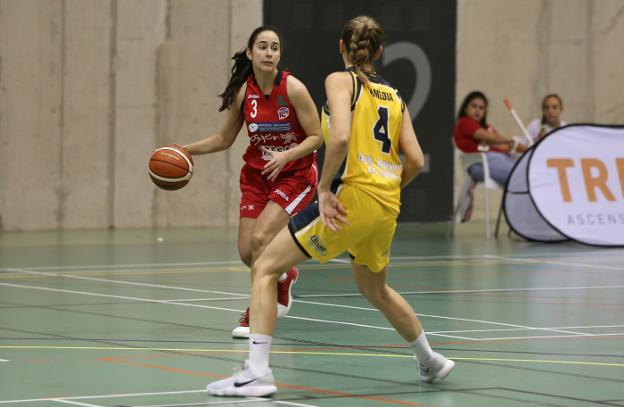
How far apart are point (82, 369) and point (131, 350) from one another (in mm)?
848

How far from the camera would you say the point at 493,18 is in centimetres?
2348

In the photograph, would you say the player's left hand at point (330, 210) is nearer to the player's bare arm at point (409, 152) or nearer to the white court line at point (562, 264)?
the player's bare arm at point (409, 152)

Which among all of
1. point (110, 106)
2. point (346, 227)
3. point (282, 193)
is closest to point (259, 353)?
point (346, 227)

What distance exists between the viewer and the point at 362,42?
294 inches

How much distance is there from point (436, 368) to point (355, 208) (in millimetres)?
967

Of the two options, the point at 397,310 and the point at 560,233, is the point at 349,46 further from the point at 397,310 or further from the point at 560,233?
the point at 560,233

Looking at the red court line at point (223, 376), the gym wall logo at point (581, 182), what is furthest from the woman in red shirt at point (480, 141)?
the red court line at point (223, 376)

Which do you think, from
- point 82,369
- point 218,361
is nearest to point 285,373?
point 218,361

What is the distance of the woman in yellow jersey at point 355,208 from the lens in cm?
708

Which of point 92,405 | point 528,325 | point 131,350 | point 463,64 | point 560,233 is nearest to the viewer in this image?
point 92,405

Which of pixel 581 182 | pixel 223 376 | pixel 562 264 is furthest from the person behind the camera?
A: pixel 581 182

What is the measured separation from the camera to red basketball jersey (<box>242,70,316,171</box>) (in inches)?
388

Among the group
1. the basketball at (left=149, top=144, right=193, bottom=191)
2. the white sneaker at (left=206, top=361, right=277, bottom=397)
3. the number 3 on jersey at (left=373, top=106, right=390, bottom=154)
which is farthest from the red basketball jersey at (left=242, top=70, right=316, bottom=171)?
the white sneaker at (left=206, top=361, right=277, bottom=397)

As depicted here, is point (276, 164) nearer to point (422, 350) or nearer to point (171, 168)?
point (171, 168)
